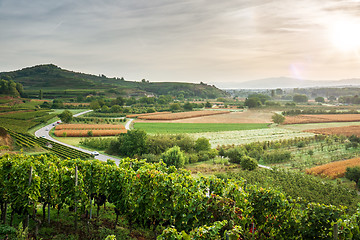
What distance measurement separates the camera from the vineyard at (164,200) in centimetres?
1039

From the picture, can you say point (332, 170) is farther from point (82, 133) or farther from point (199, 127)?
point (82, 133)

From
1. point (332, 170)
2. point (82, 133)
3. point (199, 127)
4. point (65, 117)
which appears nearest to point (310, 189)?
point (332, 170)

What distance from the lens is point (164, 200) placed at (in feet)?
38.2

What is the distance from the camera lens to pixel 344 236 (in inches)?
339

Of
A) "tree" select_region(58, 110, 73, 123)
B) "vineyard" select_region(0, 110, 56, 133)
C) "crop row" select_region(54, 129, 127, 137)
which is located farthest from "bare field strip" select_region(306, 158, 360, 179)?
"tree" select_region(58, 110, 73, 123)

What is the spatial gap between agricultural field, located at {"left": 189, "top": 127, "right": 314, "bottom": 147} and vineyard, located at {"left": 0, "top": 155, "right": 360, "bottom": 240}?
123 ft

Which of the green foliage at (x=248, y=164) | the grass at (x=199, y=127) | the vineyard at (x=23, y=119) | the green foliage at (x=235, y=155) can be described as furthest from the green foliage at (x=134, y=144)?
the vineyard at (x=23, y=119)

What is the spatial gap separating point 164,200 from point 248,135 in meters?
49.8

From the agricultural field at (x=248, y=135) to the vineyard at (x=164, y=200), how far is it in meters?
37.4

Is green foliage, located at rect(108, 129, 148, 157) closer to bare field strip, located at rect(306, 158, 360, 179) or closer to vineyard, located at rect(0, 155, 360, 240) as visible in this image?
bare field strip, located at rect(306, 158, 360, 179)

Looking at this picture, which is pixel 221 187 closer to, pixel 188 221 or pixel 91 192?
pixel 188 221

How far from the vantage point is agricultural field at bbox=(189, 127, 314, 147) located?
2082 inches

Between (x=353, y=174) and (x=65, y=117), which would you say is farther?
(x=65, y=117)

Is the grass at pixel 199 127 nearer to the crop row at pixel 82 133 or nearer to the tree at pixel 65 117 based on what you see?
the crop row at pixel 82 133
